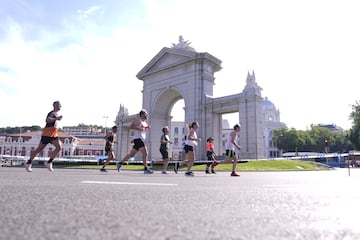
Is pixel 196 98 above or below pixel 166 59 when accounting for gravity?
below

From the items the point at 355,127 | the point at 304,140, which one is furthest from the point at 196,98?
the point at 304,140

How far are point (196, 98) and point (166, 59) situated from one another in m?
8.48

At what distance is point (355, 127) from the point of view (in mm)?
45531

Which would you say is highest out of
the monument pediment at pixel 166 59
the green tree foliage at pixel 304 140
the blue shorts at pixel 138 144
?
the monument pediment at pixel 166 59

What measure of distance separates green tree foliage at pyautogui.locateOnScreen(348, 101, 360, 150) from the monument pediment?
31063 millimetres

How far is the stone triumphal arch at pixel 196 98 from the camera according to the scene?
27.9 m

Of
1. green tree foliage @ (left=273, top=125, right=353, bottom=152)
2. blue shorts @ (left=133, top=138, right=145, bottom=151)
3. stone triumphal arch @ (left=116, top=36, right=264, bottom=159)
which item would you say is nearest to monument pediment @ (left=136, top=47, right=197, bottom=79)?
stone triumphal arch @ (left=116, top=36, right=264, bottom=159)

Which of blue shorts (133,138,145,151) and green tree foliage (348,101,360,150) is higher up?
green tree foliage (348,101,360,150)

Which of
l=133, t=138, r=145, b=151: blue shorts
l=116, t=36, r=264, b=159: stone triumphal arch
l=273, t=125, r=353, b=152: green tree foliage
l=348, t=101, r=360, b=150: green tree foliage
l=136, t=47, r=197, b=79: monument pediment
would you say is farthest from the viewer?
l=273, t=125, r=353, b=152: green tree foliage

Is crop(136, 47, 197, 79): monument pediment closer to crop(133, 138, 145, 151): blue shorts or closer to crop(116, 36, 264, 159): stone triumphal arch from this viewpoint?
crop(116, 36, 264, 159): stone triumphal arch

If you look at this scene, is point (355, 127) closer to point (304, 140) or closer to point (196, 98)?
point (304, 140)

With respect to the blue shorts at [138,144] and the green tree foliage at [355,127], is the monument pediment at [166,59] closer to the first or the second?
the blue shorts at [138,144]

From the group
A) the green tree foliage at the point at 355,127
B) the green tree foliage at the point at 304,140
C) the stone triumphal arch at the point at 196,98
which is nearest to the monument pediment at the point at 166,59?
the stone triumphal arch at the point at 196,98

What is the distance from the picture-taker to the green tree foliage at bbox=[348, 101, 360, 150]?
4447 centimetres
